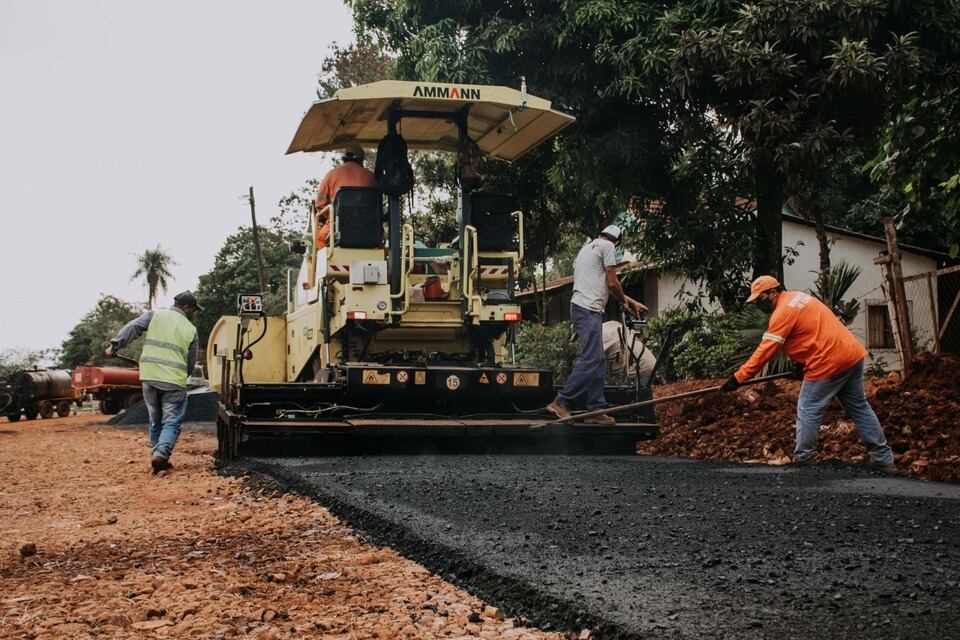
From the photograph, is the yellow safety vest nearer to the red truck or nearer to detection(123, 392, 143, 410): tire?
the red truck

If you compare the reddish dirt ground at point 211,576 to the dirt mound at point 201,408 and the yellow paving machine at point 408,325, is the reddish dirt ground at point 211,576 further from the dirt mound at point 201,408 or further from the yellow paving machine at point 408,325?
the dirt mound at point 201,408

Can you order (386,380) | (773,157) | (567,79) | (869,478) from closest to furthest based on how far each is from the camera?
(869,478) → (386,380) → (773,157) → (567,79)

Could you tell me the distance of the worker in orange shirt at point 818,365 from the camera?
7.43 m

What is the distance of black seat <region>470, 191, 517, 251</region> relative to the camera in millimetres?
9070

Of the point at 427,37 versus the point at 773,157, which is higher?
the point at 427,37

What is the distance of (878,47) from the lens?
12.2 meters

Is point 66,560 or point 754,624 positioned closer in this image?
point 754,624

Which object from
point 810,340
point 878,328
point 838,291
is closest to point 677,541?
point 810,340

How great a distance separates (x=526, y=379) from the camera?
29.1 ft

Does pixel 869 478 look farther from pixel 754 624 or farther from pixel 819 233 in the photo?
pixel 819 233

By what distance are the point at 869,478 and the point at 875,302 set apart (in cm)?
1625

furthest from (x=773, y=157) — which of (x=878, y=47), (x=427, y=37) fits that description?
(x=427, y=37)

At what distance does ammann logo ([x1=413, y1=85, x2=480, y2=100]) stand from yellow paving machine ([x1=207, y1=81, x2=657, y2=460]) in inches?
0.5

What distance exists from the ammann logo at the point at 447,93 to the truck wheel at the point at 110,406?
1004 inches
